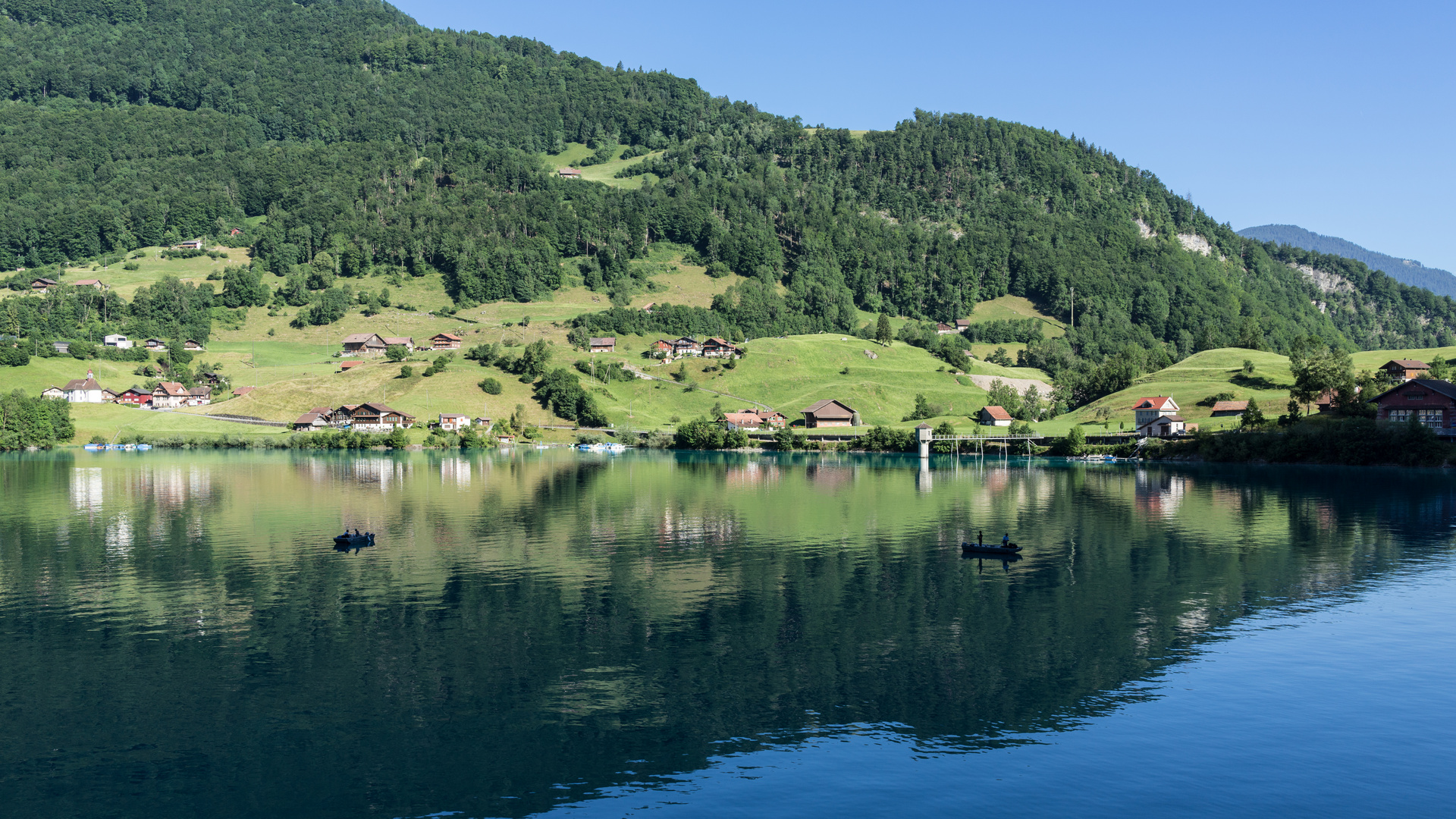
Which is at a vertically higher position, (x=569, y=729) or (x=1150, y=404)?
(x=1150, y=404)

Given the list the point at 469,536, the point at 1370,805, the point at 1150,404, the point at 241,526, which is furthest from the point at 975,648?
the point at 1150,404

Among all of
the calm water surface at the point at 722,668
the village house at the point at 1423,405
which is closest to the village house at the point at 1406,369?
the village house at the point at 1423,405

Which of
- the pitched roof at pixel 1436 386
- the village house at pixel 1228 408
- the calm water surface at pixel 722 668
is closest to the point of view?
the calm water surface at pixel 722 668

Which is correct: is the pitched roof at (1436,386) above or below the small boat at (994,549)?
above

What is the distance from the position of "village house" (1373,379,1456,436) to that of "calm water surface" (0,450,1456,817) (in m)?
76.8

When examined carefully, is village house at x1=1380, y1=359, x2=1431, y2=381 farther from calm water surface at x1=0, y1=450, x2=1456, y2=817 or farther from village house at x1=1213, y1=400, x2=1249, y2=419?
calm water surface at x1=0, y1=450, x2=1456, y2=817

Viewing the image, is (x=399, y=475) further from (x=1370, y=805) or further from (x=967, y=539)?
(x=1370, y=805)

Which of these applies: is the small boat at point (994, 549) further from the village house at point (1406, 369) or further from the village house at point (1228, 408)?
the village house at point (1406, 369)

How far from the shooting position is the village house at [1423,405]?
148250mm

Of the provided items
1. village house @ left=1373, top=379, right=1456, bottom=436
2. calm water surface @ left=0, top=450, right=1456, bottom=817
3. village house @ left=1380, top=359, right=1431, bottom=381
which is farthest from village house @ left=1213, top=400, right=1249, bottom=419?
calm water surface @ left=0, top=450, right=1456, bottom=817

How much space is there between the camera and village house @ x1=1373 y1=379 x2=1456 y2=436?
5837 inches

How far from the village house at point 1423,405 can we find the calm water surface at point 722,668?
252 ft

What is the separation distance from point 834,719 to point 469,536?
48414 mm

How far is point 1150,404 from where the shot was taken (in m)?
189
